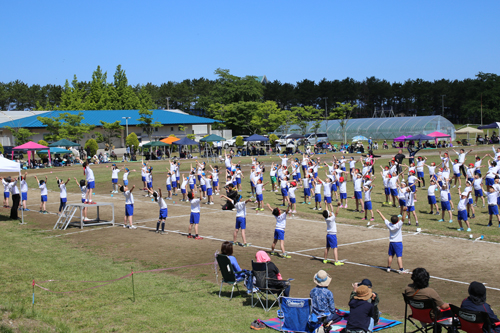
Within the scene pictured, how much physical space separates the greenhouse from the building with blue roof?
14.7m

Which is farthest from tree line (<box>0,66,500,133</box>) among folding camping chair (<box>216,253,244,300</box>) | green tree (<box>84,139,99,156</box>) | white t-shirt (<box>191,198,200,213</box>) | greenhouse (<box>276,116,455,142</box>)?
folding camping chair (<box>216,253,244,300</box>)

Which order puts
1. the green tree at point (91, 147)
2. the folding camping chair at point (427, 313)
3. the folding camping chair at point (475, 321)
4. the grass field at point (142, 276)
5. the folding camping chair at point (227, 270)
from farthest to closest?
the green tree at point (91, 147) < the folding camping chair at point (227, 270) < the grass field at point (142, 276) < the folding camping chair at point (427, 313) < the folding camping chair at point (475, 321)

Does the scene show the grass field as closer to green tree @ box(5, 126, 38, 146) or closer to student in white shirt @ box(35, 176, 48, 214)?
student in white shirt @ box(35, 176, 48, 214)

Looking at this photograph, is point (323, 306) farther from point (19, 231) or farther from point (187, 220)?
point (19, 231)

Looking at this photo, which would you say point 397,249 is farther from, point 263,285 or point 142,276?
point 142,276

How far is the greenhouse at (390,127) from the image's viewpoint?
69.8 meters

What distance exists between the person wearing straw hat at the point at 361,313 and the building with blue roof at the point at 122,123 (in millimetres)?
56259

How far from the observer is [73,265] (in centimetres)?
1284

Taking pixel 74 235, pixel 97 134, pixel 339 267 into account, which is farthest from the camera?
pixel 97 134

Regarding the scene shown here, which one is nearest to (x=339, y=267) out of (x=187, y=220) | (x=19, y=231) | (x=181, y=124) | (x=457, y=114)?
(x=187, y=220)

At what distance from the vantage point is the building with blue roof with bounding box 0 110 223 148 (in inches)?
2418

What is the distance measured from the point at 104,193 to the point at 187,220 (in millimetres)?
12270

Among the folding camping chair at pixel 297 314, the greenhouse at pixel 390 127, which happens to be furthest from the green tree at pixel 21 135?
the folding camping chair at pixel 297 314

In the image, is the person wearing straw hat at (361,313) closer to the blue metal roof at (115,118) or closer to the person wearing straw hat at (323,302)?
the person wearing straw hat at (323,302)
